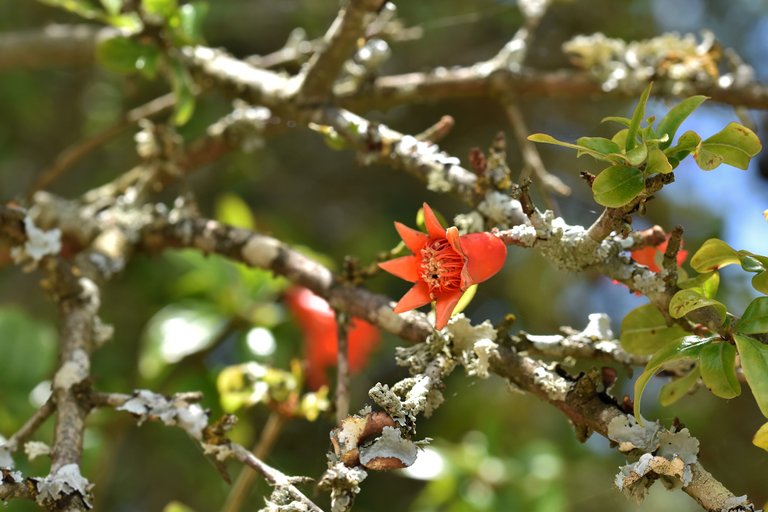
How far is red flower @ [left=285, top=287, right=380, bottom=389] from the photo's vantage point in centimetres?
149

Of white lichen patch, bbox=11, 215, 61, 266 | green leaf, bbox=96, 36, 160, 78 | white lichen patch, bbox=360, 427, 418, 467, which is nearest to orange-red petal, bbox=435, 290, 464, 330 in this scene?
white lichen patch, bbox=360, 427, 418, 467

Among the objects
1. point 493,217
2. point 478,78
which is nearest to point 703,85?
point 478,78

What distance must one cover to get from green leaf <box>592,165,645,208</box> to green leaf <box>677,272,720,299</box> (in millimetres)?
130

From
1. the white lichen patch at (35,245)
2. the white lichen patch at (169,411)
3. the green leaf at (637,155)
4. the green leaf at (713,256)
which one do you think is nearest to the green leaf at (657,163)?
the green leaf at (637,155)

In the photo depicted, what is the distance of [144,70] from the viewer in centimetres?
122

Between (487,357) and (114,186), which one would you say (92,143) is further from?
(487,357)

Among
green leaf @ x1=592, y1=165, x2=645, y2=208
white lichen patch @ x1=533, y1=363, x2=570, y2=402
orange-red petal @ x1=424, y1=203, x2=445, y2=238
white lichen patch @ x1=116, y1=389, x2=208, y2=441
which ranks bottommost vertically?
white lichen patch @ x1=116, y1=389, x2=208, y2=441

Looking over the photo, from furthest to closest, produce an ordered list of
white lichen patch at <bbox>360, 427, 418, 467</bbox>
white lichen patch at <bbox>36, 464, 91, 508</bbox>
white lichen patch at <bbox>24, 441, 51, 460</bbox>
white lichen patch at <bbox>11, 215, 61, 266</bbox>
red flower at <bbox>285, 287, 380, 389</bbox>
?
red flower at <bbox>285, 287, 380, 389</bbox> → white lichen patch at <bbox>11, 215, 61, 266</bbox> → white lichen patch at <bbox>24, 441, 51, 460</bbox> → white lichen patch at <bbox>36, 464, 91, 508</bbox> → white lichen patch at <bbox>360, 427, 418, 467</bbox>

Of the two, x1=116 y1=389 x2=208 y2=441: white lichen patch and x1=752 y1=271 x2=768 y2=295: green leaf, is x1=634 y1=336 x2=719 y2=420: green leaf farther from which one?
x1=116 y1=389 x2=208 y2=441: white lichen patch

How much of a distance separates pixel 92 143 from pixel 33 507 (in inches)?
24.5

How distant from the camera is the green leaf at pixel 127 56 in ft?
3.97

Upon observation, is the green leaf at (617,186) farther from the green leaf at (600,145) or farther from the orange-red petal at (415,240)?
the orange-red petal at (415,240)

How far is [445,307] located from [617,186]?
0.57 feet

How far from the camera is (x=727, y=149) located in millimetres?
696
